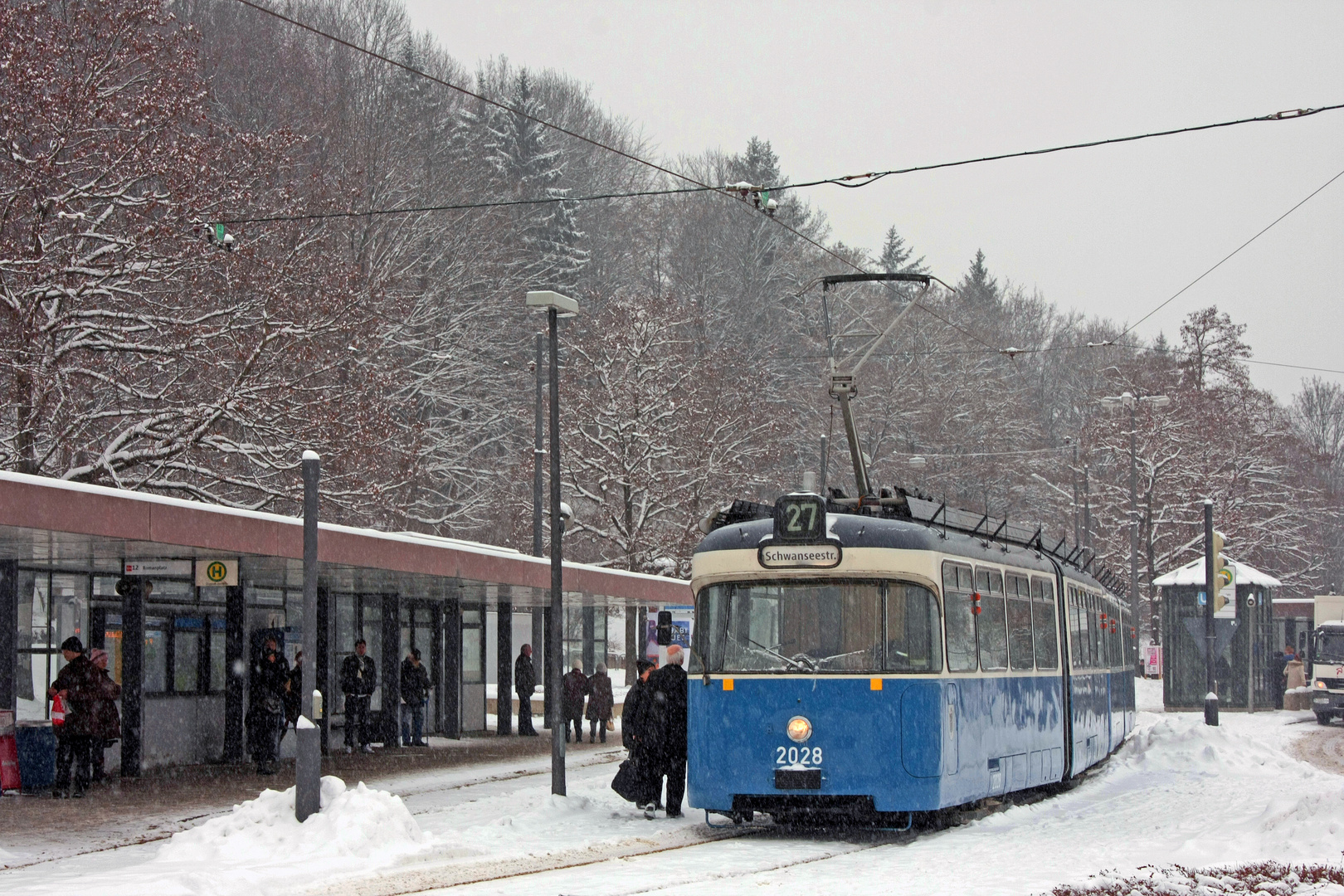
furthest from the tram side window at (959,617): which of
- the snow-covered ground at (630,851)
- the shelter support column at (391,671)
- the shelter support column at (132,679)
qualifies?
the shelter support column at (391,671)

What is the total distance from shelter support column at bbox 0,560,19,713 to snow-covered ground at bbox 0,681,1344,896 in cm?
474

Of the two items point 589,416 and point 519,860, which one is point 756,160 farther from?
point 519,860

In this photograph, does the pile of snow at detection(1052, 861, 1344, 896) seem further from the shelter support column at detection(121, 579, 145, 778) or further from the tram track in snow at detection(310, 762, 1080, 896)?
the shelter support column at detection(121, 579, 145, 778)

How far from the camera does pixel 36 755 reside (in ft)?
60.5

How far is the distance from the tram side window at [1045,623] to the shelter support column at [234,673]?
10534 mm

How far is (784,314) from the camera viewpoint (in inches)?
2356

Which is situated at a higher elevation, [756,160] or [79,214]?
[756,160]

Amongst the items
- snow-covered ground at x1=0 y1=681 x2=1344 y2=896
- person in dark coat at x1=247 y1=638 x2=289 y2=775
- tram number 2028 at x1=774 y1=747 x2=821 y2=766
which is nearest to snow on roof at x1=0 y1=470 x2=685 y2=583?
person in dark coat at x1=247 y1=638 x2=289 y2=775

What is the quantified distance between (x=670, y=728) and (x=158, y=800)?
5.87 m

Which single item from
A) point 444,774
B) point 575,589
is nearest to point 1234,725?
point 575,589

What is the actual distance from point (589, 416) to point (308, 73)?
11.3m

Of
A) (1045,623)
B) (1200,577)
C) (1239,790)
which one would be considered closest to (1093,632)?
(1239,790)

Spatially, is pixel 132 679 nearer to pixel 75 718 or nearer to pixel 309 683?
pixel 75 718

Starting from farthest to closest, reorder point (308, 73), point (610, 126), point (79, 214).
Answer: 1. point (610, 126)
2. point (308, 73)
3. point (79, 214)
